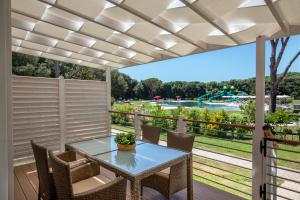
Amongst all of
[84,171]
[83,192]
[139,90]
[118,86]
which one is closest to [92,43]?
[84,171]

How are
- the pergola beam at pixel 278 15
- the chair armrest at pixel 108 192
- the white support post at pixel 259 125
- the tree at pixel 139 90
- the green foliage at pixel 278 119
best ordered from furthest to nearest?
the tree at pixel 139 90
the green foliage at pixel 278 119
the white support post at pixel 259 125
the pergola beam at pixel 278 15
the chair armrest at pixel 108 192

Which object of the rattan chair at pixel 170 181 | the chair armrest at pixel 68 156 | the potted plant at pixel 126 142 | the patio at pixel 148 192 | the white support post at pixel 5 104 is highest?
the white support post at pixel 5 104

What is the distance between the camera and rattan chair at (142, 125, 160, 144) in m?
3.53

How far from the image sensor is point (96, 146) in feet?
9.93

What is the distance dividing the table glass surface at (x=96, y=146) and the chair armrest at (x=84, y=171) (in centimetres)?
15

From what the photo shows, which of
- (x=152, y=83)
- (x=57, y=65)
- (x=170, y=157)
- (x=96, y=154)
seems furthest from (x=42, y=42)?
(x=152, y=83)

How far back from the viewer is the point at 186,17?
250 centimetres

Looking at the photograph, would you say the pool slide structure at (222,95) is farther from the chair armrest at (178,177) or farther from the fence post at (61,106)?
the chair armrest at (178,177)

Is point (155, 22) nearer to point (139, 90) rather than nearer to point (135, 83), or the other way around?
point (139, 90)

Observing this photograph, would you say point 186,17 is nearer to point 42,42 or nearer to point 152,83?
point 42,42

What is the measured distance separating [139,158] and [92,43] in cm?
229

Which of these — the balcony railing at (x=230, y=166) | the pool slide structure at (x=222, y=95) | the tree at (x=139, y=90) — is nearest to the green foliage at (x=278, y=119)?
the balcony railing at (x=230, y=166)

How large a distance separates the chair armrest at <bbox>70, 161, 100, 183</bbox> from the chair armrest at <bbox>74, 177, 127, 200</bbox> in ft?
2.70

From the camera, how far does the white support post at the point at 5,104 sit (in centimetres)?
121
